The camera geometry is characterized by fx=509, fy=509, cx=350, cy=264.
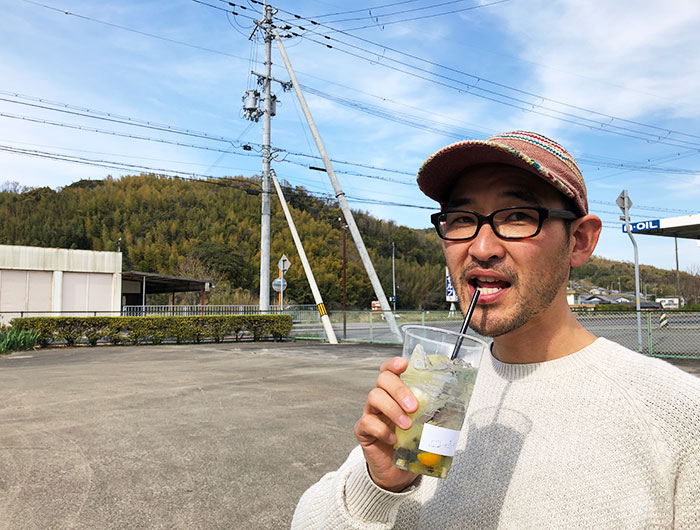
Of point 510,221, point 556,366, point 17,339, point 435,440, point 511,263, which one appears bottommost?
point 17,339

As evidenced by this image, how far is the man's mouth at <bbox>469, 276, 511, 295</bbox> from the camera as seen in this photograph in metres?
1.21

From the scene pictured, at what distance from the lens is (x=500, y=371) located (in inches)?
53.0

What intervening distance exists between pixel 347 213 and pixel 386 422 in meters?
19.9

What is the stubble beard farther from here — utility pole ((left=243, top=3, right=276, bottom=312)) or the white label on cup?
utility pole ((left=243, top=3, right=276, bottom=312))

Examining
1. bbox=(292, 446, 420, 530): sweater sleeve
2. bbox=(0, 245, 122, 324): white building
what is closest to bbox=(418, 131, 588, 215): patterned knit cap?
bbox=(292, 446, 420, 530): sweater sleeve

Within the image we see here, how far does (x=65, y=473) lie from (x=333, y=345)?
48.2ft

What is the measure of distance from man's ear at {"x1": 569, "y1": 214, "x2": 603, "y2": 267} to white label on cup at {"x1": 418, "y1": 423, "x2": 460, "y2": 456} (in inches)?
23.0

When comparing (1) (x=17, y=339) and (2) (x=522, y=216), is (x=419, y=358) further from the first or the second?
(1) (x=17, y=339)

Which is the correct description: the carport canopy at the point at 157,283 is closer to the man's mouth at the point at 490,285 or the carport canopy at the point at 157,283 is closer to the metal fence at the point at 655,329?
the metal fence at the point at 655,329

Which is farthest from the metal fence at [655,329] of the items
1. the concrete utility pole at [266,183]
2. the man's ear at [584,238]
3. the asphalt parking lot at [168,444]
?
the concrete utility pole at [266,183]

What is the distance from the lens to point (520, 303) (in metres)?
1.20

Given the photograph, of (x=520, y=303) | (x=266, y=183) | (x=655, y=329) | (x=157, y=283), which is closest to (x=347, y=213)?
(x=266, y=183)

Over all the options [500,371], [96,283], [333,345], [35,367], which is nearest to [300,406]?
[500,371]

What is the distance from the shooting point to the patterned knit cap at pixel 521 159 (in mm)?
1139
